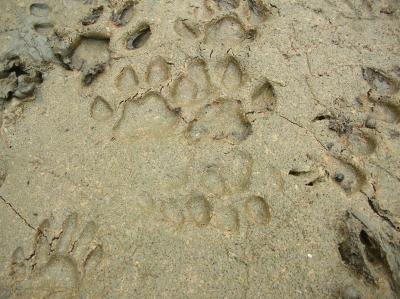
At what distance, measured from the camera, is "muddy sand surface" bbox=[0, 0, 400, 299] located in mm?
1409

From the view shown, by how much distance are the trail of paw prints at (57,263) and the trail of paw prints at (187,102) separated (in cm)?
40

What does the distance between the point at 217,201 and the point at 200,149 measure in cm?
21

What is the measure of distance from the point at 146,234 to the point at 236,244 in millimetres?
301

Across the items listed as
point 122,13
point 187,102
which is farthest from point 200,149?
point 122,13

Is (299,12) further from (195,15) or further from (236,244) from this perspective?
(236,244)

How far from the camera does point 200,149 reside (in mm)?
1616

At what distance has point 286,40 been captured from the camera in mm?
1807

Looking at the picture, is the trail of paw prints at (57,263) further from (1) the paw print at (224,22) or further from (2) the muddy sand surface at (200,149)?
(1) the paw print at (224,22)

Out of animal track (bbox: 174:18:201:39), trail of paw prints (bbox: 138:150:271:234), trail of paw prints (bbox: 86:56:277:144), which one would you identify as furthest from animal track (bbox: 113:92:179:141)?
animal track (bbox: 174:18:201:39)

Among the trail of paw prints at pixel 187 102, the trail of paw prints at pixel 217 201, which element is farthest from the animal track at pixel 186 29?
the trail of paw prints at pixel 217 201

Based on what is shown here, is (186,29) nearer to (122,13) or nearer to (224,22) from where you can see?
(224,22)

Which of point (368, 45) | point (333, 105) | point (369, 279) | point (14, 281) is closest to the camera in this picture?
point (369, 279)

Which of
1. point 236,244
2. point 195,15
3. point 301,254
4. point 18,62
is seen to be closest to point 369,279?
point 301,254

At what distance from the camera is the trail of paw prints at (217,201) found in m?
1.48
